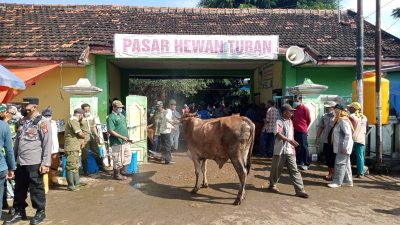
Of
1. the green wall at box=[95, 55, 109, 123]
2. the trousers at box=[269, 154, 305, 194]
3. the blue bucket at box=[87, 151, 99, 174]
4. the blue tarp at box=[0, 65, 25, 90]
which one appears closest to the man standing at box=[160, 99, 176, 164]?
the blue bucket at box=[87, 151, 99, 174]

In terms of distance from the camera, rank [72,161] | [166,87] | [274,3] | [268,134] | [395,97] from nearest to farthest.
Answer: [72,161]
[395,97]
[268,134]
[274,3]
[166,87]

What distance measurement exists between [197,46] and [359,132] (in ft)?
15.3

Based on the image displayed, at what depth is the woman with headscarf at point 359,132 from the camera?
7992 mm

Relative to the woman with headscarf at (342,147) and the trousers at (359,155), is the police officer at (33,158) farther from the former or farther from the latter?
the trousers at (359,155)

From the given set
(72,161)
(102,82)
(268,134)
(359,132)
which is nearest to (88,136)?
(72,161)

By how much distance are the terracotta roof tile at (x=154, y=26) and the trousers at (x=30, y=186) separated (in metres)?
5.10

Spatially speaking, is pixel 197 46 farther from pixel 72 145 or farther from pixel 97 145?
pixel 72 145

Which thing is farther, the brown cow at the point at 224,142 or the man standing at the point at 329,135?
the man standing at the point at 329,135

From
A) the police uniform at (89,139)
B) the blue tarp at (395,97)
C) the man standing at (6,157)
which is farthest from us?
the blue tarp at (395,97)

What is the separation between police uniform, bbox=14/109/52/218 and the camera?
5355 millimetres

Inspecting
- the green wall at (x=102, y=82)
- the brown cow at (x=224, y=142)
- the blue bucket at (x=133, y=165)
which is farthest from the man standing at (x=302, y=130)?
the green wall at (x=102, y=82)

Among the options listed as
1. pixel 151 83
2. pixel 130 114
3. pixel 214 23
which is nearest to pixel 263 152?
pixel 130 114

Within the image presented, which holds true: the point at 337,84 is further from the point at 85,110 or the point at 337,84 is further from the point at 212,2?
the point at 212,2

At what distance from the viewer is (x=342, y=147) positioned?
732 centimetres
